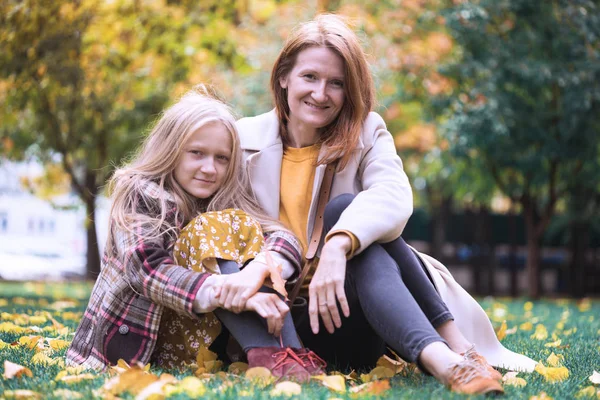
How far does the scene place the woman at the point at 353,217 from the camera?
236 cm

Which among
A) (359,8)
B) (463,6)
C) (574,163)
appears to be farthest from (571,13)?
(359,8)

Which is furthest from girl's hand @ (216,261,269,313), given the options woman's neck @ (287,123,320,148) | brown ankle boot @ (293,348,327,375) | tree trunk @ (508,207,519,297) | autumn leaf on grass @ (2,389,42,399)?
tree trunk @ (508,207,519,297)

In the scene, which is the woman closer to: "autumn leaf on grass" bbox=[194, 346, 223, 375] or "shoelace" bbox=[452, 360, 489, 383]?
"shoelace" bbox=[452, 360, 489, 383]

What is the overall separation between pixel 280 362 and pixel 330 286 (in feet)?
1.03

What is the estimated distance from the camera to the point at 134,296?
2562mm

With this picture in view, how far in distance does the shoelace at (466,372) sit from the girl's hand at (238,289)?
2.30ft

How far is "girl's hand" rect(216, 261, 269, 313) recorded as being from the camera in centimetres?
232

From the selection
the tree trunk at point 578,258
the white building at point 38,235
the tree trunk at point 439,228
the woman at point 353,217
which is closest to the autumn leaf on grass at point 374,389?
the woman at point 353,217

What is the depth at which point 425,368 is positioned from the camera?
89.5 inches

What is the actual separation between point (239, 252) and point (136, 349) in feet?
1.69

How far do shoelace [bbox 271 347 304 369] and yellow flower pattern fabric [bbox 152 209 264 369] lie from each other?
0.37 meters

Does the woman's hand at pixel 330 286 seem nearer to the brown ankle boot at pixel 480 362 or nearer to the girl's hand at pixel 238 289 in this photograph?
the girl's hand at pixel 238 289

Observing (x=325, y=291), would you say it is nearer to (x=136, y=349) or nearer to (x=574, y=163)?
(x=136, y=349)

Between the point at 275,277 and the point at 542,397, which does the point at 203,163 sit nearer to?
the point at 275,277
